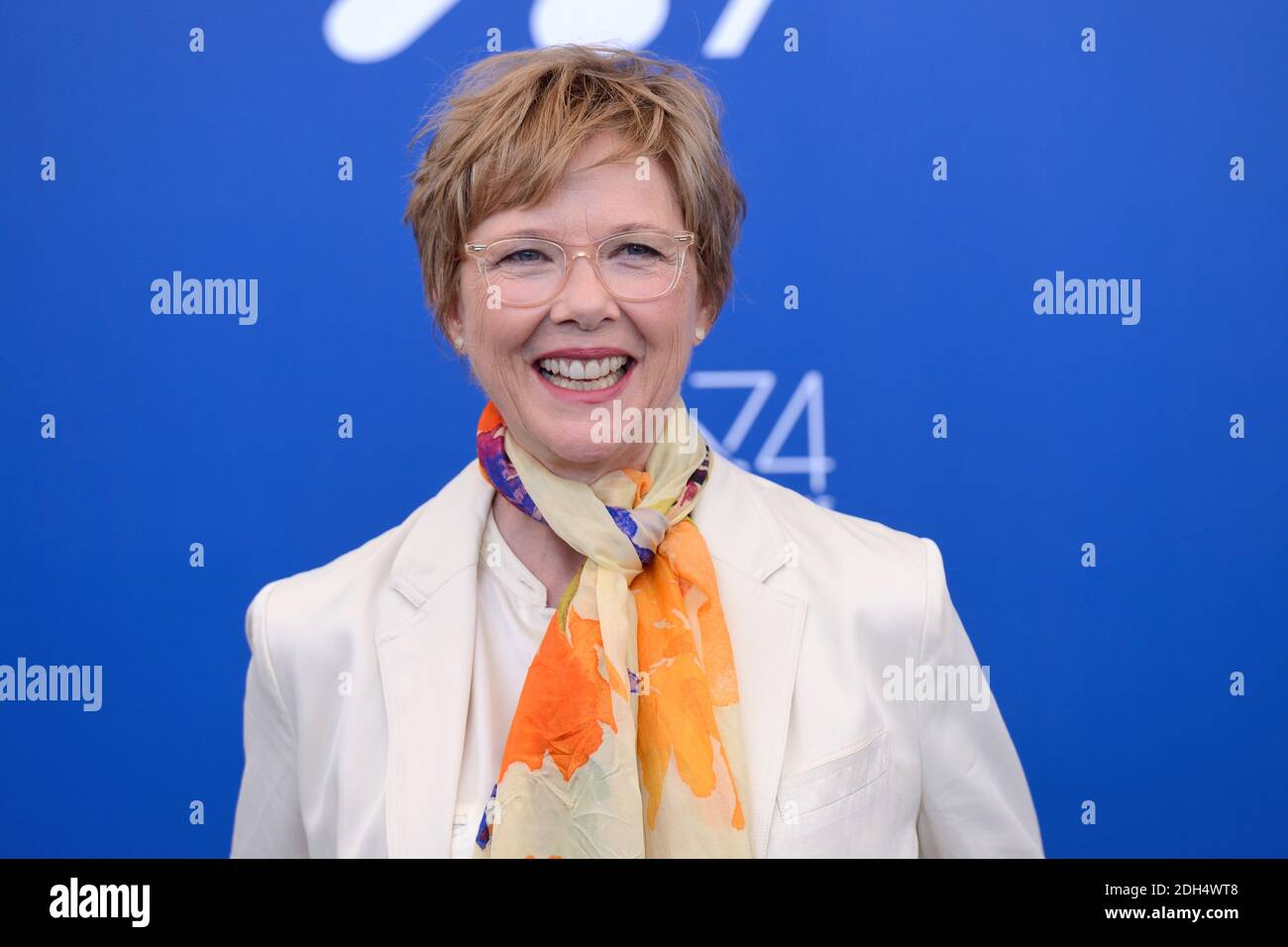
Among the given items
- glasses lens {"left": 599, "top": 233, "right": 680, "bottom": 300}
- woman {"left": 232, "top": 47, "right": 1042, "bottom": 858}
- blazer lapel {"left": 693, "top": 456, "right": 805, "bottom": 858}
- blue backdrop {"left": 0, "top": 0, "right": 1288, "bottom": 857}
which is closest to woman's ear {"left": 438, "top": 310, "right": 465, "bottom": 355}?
woman {"left": 232, "top": 47, "right": 1042, "bottom": 858}

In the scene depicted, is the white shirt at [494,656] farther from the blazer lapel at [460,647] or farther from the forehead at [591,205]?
the forehead at [591,205]

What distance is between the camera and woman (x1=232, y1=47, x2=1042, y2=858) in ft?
5.36

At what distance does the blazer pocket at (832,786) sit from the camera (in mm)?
1612

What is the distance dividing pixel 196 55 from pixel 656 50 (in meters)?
0.92

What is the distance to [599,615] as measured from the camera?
1.69 metres

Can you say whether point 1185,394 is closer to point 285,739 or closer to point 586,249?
point 586,249

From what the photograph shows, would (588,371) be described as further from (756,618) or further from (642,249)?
(756,618)

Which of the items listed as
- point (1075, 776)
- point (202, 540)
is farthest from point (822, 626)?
point (202, 540)

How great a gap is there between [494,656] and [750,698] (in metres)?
0.33

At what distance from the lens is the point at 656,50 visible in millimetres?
2695

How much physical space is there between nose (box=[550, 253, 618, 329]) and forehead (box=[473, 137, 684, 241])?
0.03 m

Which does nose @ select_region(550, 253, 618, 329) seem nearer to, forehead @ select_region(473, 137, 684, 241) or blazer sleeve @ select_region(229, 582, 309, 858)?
forehead @ select_region(473, 137, 684, 241)

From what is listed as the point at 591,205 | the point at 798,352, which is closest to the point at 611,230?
the point at 591,205

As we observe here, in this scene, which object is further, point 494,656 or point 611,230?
point 494,656
